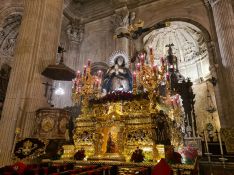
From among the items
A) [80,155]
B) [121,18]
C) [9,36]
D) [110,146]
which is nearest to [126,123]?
[110,146]

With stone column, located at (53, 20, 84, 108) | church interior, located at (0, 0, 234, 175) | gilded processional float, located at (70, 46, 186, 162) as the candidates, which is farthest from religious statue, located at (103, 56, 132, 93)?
stone column, located at (53, 20, 84, 108)

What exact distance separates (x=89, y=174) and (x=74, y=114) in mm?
7556

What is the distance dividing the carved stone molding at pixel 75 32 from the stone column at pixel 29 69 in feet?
22.5

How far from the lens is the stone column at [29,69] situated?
5.76m

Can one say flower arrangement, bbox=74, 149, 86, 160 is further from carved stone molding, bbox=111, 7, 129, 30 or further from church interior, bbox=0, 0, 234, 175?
carved stone molding, bbox=111, 7, 129, 30

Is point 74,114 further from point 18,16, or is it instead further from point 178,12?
point 178,12

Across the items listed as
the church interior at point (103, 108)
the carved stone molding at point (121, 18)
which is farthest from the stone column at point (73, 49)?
the carved stone molding at point (121, 18)

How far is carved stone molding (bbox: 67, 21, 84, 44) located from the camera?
1461cm

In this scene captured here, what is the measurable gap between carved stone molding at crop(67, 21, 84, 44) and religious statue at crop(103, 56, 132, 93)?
670 cm

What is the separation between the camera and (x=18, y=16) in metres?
12.2

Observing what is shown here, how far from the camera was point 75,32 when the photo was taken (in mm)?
14836

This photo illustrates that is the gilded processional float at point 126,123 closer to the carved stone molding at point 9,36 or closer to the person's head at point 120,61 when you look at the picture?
the person's head at point 120,61

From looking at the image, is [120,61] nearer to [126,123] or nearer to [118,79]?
[118,79]

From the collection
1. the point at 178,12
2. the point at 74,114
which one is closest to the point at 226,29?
the point at 178,12
